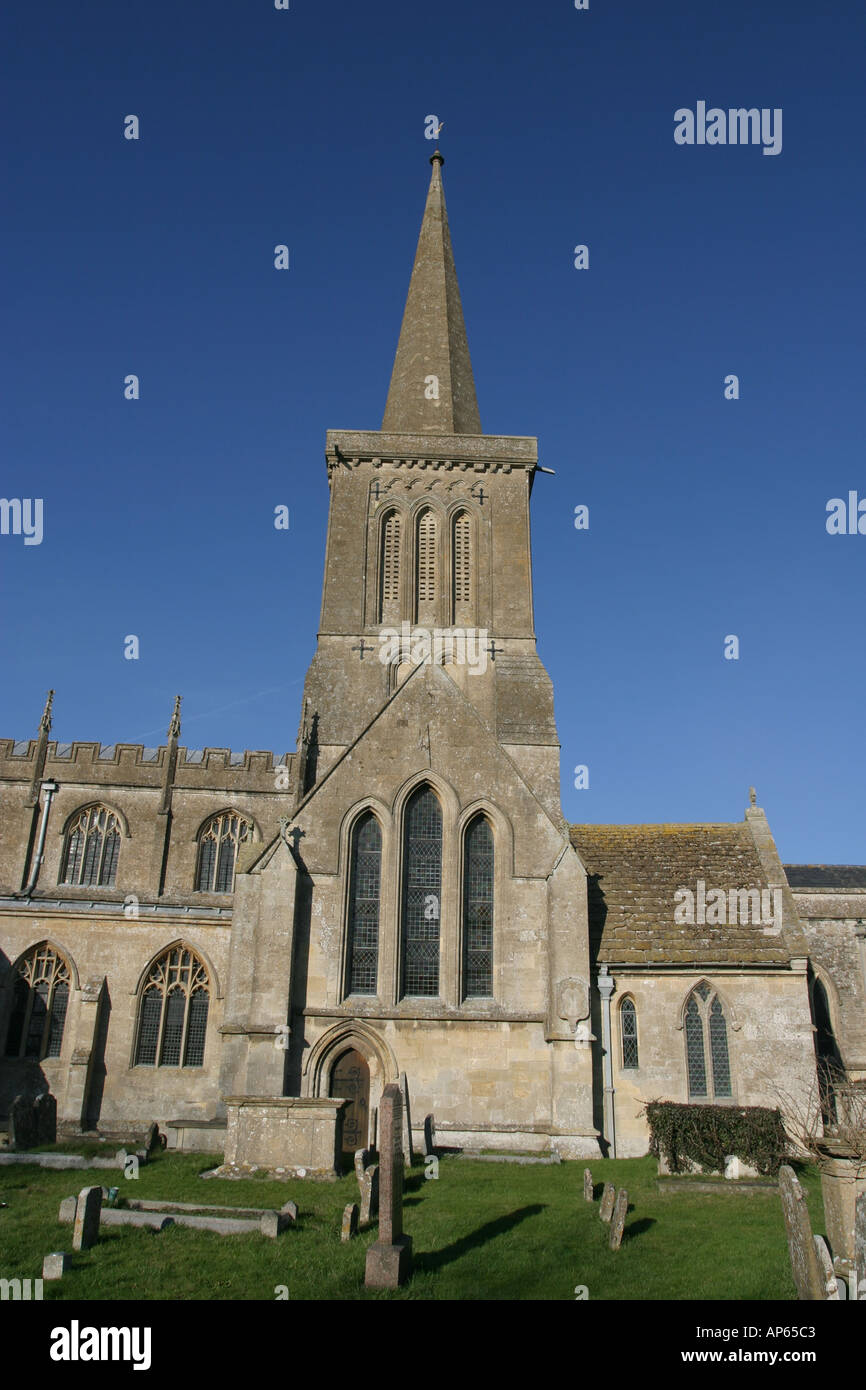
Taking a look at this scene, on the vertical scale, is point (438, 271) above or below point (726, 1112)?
above

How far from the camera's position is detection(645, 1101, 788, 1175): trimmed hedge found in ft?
57.8

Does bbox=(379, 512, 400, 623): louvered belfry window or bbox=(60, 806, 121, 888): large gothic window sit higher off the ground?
bbox=(379, 512, 400, 623): louvered belfry window

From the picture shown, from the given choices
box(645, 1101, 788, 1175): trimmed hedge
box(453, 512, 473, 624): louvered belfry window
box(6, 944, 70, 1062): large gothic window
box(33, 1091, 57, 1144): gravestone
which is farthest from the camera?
box(453, 512, 473, 624): louvered belfry window

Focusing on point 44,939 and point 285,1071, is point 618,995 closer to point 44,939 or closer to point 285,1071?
point 285,1071

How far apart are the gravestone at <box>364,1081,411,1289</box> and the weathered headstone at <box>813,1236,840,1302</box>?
4.10 m

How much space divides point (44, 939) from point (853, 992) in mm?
25757

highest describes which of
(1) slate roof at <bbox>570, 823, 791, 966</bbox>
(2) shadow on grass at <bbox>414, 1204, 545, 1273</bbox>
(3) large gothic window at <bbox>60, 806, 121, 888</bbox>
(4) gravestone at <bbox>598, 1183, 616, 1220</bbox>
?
(3) large gothic window at <bbox>60, 806, 121, 888</bbox>

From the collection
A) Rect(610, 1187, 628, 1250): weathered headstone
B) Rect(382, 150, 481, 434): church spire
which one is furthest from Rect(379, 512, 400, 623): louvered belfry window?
Rect(610, 1187, 628, 1250): weathered headstone

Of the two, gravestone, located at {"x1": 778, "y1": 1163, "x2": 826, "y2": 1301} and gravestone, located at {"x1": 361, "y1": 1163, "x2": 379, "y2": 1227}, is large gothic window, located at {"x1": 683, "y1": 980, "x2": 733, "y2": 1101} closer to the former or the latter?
gravestone, located at {"x1": 361, "y1": 1163, "x2": 379, "y2": 1227}

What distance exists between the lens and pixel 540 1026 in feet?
70.7

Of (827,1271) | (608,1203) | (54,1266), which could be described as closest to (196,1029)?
(608,1203)

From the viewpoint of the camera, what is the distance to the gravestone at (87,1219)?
1141 cm

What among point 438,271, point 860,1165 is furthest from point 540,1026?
point 438,271
